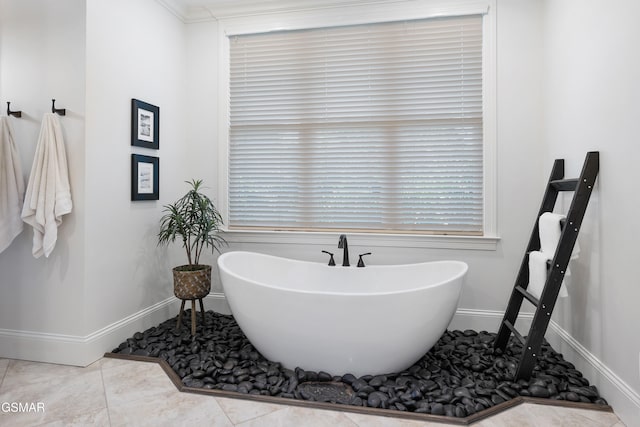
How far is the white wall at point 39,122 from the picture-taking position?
227cm

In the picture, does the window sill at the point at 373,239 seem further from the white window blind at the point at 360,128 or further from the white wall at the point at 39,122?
the white wall at the point at 39,122

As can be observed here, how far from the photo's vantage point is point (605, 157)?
1904mm

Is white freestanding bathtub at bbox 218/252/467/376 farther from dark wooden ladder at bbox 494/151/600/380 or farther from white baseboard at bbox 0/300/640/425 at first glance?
white baseboard at bbox 0/300/640/425

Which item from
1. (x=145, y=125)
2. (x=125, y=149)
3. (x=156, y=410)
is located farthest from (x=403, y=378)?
(x=145, y=125)

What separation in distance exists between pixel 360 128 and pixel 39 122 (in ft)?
7.34

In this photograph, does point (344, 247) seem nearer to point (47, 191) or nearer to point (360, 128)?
point (360, 128)

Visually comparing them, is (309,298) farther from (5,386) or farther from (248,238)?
(5,386)

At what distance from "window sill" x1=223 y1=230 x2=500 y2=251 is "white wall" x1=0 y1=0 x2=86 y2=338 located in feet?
3.95

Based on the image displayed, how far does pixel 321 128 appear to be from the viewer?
310 centimetres

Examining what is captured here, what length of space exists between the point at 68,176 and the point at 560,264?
292 cm

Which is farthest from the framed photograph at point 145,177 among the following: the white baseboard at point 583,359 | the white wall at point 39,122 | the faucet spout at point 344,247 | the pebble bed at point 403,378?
the white baseboard at point 583,359

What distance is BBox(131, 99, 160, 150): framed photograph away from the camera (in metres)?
2.66

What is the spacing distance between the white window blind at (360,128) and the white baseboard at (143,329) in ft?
2.50

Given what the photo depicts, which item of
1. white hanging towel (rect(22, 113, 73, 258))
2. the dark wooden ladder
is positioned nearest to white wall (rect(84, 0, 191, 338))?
white hanging towel (rect(22, 113, 73, 258))
